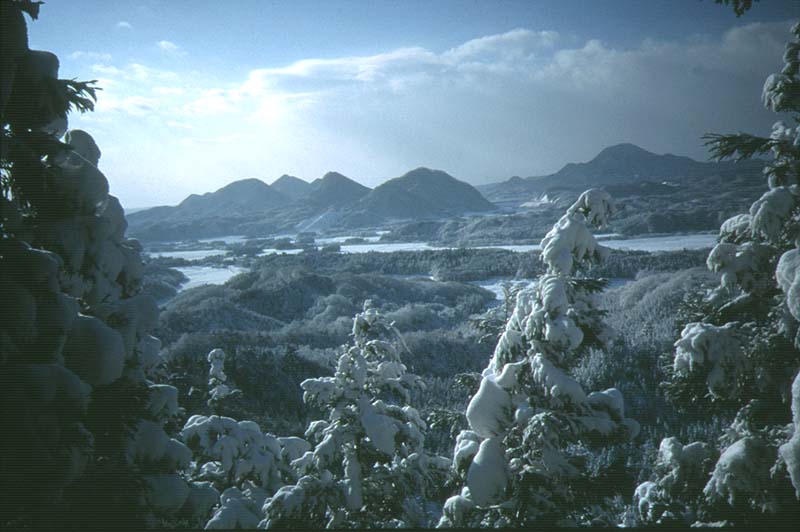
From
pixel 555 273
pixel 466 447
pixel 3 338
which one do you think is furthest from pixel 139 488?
pixel 555 273

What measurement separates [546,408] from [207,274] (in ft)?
167

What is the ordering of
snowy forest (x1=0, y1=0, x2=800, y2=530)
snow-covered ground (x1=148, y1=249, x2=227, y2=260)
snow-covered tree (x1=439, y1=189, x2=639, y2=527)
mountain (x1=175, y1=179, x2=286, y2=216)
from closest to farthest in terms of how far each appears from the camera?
1. snowy forest (x1=0, y1=0, x2=800, y2=530)
2. snow-covered tree (x1=439, y1=189, x2=639, y2=527)
3. snow-covered ground (x1=148, y1=249, x2=227, y2=260)
4. mountain (x1=175, y1=179, x2=286, y2=216)

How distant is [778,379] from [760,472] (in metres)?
0.94

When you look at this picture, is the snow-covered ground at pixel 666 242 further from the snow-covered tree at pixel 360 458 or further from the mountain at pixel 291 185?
the mountain at pixel 291 185

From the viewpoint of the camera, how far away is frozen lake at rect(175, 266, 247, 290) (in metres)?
44.2

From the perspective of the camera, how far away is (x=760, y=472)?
3561 mm

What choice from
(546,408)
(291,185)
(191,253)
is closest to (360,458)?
(546,408)

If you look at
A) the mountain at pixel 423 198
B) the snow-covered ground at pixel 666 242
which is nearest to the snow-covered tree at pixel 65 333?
the snow-covered ground at pixel 666 242

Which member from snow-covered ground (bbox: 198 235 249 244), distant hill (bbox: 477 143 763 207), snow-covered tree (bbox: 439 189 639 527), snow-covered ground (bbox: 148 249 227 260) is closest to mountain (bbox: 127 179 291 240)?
snow-covered ground (bbox: 198 235 249 244)

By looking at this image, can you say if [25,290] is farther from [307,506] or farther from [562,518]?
[562,518]

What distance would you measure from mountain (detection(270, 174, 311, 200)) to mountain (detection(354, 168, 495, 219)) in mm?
49376

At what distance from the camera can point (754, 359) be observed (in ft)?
13.0

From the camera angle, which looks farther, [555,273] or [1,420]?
[555,273]

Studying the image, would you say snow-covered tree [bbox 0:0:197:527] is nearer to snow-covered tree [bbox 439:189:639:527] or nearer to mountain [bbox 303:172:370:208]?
snow-covered tree [bbox 439:189:639:527]
